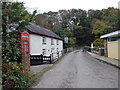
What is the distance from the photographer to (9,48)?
15.8 feet

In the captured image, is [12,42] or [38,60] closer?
[12,42]

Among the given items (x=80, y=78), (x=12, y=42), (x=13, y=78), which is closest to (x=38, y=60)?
(x=80, y=78)

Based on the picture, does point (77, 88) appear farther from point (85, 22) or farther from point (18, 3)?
point (85, 22)

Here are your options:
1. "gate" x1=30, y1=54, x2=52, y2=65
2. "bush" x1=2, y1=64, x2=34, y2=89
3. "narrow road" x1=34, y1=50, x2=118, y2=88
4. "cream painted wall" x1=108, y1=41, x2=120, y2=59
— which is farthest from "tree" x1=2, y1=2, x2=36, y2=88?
"cream painted wall" x1=108, y1=41, x2=120, y2=59

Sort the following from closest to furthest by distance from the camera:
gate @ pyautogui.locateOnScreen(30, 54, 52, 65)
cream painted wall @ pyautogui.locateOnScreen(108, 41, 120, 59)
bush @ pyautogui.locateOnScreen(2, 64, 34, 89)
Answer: bush @ pyautogui.locateOnScreen(2, 64, 34, 89) → gate @ pyautogui.locateOnScreen(30, 54, 52, 65) → cream painted wall @ pyautogui.locateOnScreen(108, 41, 120, 59)

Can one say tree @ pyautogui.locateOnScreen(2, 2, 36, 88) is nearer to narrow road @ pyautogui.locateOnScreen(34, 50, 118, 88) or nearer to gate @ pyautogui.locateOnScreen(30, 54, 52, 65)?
narrow road @ pyautogui.locateOnScreen(34, 50, 118, 88)

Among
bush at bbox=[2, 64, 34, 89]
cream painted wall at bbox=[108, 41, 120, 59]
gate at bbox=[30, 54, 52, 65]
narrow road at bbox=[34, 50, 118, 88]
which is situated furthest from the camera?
cream painted wall at bbox=[108, 41, 120, 59]

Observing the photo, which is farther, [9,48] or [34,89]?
[34,89]

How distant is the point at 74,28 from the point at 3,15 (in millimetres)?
54719

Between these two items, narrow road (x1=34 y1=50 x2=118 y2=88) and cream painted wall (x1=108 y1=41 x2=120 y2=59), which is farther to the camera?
cream painted wall (x1=108 y1=41 x2=120 y2=59)

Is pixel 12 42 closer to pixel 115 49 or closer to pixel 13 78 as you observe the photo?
pixel 13 78

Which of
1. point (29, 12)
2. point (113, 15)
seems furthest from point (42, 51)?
point (113, 15)

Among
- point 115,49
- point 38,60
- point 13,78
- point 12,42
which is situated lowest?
point 38,60

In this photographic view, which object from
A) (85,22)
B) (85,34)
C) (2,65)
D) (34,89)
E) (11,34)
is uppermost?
(85,22)
